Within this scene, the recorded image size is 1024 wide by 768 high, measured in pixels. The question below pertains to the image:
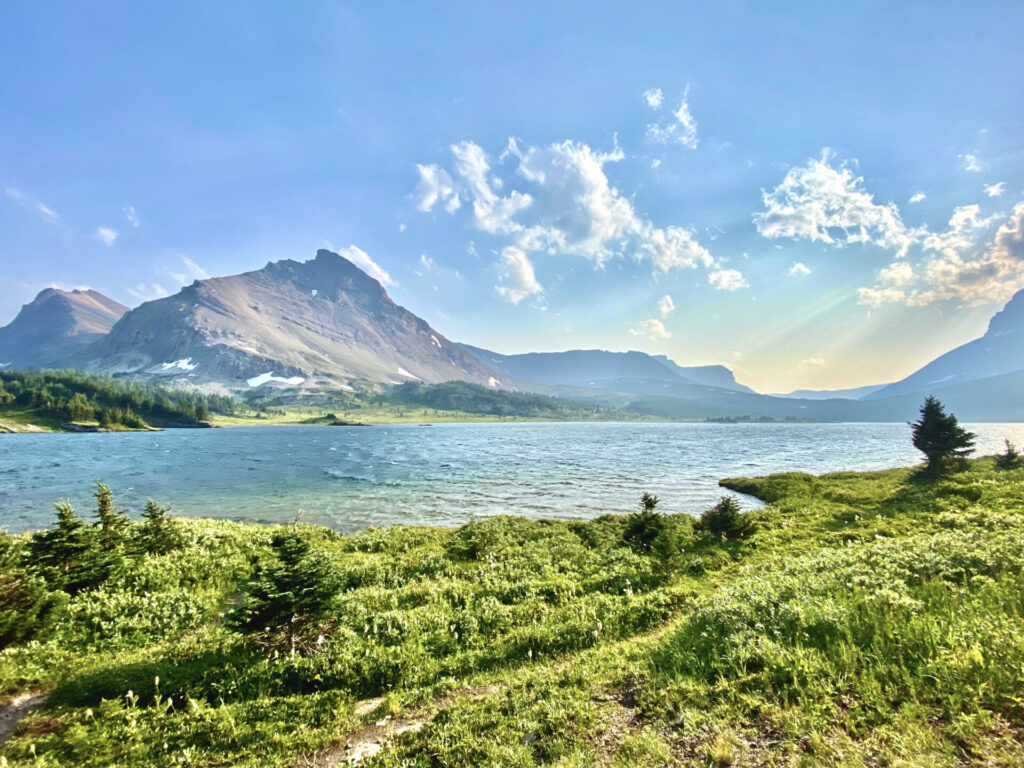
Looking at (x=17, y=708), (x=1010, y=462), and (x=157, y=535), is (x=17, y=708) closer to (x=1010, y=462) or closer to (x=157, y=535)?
(x=157, y=535)

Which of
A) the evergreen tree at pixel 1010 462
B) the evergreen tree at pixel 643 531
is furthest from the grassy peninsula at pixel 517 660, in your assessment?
the evergreen tree at pixel 1010 462

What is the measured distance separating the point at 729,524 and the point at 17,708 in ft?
94.3

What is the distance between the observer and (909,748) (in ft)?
18.3

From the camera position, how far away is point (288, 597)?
11.4 m

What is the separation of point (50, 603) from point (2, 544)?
2.14 meters

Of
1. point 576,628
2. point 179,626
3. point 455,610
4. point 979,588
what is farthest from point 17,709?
point 979,588

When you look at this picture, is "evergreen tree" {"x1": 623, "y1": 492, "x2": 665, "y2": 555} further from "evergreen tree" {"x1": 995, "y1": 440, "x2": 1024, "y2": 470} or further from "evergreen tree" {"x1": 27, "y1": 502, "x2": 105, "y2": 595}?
"evergreen tree" {"x1": 995, "y1": 440, "x2": 1024, "y2": 470}

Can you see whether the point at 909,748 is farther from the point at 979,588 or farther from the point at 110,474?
the point at 110,474

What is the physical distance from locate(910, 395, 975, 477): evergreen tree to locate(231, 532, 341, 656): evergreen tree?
48.9 metres

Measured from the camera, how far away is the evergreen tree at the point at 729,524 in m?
25.2

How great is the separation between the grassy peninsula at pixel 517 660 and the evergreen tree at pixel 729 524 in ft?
23.1

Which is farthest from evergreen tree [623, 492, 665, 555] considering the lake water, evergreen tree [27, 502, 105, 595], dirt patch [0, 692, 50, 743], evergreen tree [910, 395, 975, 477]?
evergreen tree [910, 395, 975, 477]

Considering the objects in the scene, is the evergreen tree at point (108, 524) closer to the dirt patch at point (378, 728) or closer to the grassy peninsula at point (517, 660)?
the grassy peninsula at point (517, 660)

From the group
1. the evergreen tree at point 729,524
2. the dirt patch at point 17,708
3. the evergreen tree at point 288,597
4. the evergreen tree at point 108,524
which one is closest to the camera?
the dirt patch at point 17,708
